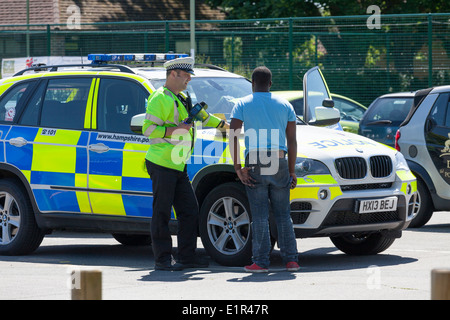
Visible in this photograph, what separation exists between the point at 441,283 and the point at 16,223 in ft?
20.6

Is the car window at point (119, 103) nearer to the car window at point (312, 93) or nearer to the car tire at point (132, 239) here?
the car window at point (312, 93)

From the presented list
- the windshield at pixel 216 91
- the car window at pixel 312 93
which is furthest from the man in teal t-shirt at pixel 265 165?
the car window at pixel 312 93

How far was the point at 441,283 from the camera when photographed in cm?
413

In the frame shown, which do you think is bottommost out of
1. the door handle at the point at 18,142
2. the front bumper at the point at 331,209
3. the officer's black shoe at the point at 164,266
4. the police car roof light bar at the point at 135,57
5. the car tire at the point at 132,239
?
the car tire at the point at 132,239

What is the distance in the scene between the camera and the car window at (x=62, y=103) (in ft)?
30.8

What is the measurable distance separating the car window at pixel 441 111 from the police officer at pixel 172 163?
4.25 m

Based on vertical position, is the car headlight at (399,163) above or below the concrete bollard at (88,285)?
above

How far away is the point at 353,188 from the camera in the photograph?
8.47 m

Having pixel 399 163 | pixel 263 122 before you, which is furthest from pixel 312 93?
pixel 263 122

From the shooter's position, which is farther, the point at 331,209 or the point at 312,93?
the point at 312,93

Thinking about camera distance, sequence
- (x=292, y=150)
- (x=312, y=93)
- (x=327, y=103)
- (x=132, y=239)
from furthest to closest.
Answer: (x=132, y=239)
(x=312, y=93)
(x=327, y=103)
(x=292, y=150)

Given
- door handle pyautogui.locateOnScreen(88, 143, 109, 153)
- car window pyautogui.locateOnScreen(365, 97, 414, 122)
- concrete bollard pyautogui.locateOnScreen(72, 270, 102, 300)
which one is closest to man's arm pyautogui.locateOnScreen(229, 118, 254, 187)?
door handle pyautogui.locateOnScreen(88, 143, 109, 153)

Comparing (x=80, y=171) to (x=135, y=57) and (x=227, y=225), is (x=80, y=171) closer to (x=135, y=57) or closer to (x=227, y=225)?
(x=135, y=57)
